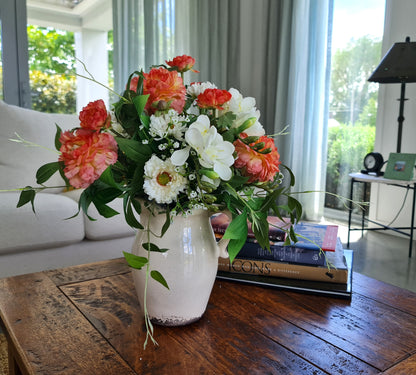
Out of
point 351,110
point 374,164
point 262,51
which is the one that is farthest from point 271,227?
point 262,51

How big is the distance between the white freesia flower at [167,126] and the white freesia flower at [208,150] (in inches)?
1.2

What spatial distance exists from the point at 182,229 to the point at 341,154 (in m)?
2.77

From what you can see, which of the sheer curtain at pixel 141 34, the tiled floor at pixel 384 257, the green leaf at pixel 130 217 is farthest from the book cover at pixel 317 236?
the sheer curtain at pixel 141 34

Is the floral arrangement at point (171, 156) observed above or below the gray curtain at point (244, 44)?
below

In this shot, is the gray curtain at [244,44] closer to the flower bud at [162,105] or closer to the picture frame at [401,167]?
the picture frame at [401,167]

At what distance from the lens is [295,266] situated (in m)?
0.81

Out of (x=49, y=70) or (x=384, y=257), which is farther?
(x=49, y=70)

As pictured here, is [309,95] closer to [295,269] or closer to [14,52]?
[295,269]

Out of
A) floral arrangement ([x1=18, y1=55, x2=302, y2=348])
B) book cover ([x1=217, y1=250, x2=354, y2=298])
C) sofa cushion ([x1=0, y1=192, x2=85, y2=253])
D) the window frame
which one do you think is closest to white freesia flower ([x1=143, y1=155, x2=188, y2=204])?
floral arrangement ([x1=18, y1=55, x2=302, y2=348])

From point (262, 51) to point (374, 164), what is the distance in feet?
4.94

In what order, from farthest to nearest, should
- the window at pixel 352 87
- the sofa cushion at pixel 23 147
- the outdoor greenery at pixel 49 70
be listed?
1. the outdoor greenery at pixel 49 70
2. the window at pixel 352 87
3. the sofa cushion at pixel 23 147

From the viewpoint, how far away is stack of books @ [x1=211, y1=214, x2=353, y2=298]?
2.58 ft

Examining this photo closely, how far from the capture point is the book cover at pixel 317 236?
2.64 feet

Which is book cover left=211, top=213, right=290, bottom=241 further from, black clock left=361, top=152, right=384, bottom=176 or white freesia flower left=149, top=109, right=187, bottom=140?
black clock left=361, top=152, right=384, bottom=176
